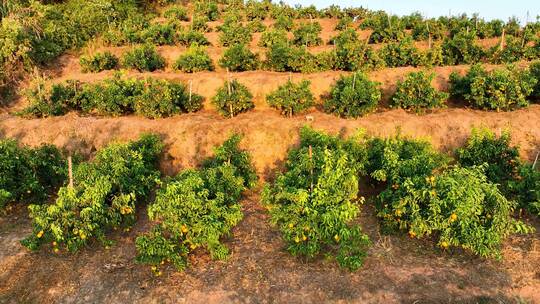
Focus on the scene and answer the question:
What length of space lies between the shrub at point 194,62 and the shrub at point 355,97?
814cm

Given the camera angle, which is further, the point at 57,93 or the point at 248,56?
the point at 248,56

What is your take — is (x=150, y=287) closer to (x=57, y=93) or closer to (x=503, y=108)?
(x=57, y=93)

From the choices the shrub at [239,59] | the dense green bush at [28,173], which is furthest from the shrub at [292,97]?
the dense green bush at [28,173]

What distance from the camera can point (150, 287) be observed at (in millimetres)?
8992

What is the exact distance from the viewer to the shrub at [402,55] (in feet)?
61.9

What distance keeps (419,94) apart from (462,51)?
680cm

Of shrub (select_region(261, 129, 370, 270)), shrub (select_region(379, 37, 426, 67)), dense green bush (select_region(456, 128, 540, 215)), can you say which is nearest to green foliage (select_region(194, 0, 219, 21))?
shrub (select_region(379, 37, 426, 67))

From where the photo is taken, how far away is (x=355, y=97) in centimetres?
1497

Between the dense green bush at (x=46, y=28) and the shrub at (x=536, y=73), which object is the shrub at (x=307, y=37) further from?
the dense green bush at (x=46, y=28)

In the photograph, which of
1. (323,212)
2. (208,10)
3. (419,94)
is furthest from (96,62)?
(323,212)

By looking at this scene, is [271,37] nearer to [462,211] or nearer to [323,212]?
[323,212]

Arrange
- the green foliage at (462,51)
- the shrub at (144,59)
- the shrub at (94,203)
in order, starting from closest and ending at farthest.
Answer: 1. the shrub at (94,203)
2. the green foliage at (462,51)
3. the shrub at (144,59)

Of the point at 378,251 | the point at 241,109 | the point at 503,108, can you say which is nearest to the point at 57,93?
the point at 241,109

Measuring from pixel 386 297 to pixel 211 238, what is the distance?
421 centimetres
